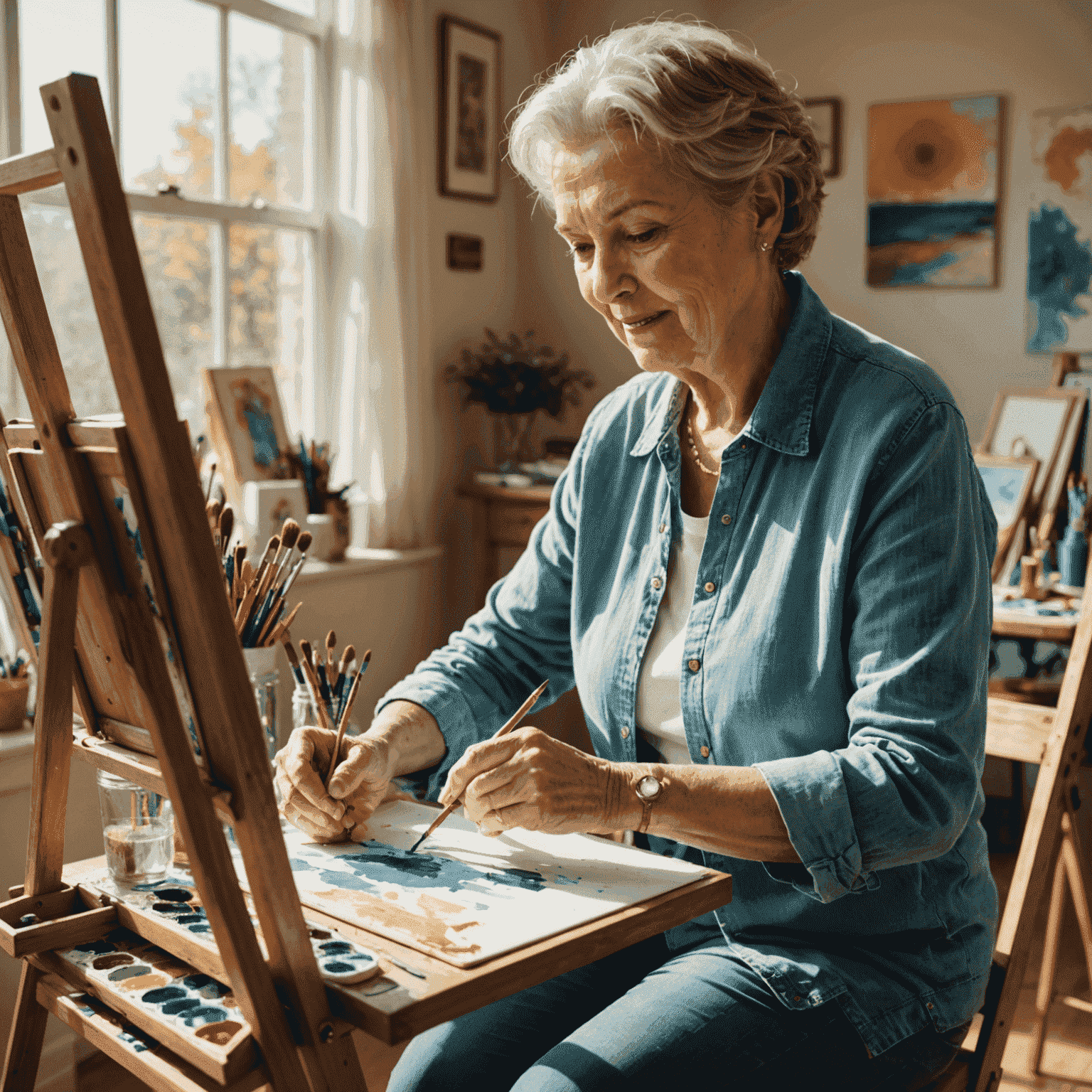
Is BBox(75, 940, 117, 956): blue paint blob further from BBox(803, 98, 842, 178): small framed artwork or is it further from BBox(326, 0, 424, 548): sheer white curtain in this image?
BBox(803, 98, 842, 178): small framed artwork

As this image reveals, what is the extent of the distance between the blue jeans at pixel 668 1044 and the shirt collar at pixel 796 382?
0.56 metres

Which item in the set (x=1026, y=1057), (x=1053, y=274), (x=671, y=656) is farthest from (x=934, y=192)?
(x=671, y=656)

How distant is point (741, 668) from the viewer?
50.1 inches

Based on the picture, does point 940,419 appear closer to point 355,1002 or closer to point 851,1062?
point 851,1062

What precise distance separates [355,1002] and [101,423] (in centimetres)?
47

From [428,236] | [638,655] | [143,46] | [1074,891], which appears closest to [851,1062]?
[638,655]

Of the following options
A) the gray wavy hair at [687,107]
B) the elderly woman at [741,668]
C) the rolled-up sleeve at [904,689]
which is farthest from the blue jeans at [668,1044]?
the gray wavy hair at [687,107]

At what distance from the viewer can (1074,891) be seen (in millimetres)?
2332

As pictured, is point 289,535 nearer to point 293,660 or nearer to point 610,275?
point 293,660

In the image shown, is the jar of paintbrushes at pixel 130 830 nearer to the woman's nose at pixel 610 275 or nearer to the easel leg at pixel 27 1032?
the easel leg at pixel 27 1032

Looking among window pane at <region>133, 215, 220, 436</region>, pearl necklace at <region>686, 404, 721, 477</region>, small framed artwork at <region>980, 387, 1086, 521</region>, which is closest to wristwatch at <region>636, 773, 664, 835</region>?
pearl necklace at <region>686, 404, 721, 477</region>

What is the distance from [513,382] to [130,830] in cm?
287

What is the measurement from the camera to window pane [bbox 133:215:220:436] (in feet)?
9.91

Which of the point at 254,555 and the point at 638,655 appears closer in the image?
the point at 638,655
